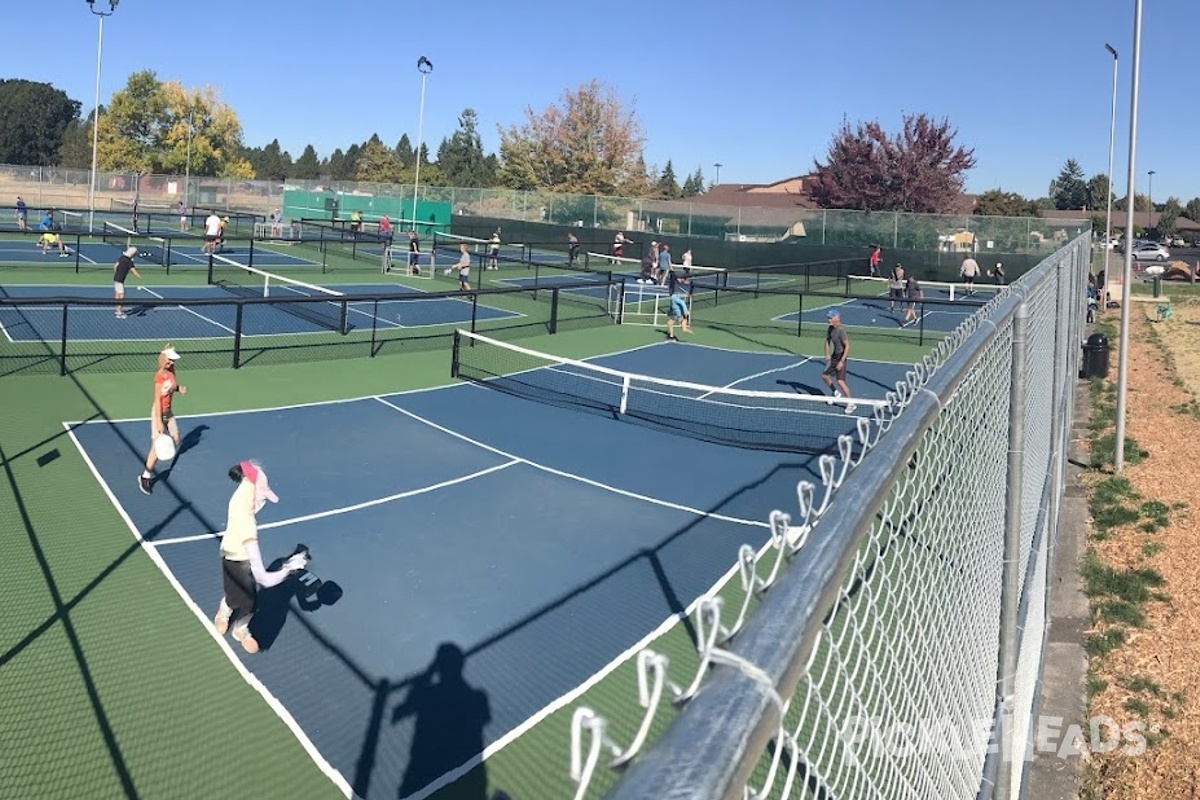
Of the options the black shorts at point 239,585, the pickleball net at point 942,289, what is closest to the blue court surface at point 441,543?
the black shorts at point 239,585

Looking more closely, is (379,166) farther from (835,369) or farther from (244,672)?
(244,672)

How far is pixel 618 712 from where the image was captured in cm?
692

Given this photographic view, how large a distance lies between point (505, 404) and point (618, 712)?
34.4 ft

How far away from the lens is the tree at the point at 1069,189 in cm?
13125

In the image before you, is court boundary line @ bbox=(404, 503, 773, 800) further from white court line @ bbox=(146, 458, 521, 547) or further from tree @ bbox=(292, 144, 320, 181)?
tree @ bbox=(292, 144, 320, 181)

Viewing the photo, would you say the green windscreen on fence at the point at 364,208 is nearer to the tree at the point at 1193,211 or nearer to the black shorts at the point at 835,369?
the black shorts at the point at 835,369

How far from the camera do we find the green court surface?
19.2ft

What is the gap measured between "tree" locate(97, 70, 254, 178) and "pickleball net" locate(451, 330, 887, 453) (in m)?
69.0

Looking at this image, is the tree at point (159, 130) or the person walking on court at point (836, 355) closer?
the person walking on court at point (836, 355)

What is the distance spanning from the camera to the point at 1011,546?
132 inches

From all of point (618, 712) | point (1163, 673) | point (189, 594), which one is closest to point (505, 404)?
point (189, 594)

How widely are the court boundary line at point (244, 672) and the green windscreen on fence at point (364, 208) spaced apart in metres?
47.9

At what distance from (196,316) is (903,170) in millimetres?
49906

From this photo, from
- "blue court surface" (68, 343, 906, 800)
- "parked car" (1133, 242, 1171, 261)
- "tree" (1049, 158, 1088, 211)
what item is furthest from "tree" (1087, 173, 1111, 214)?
"blue court surface" (68, 343, 906, 800)
